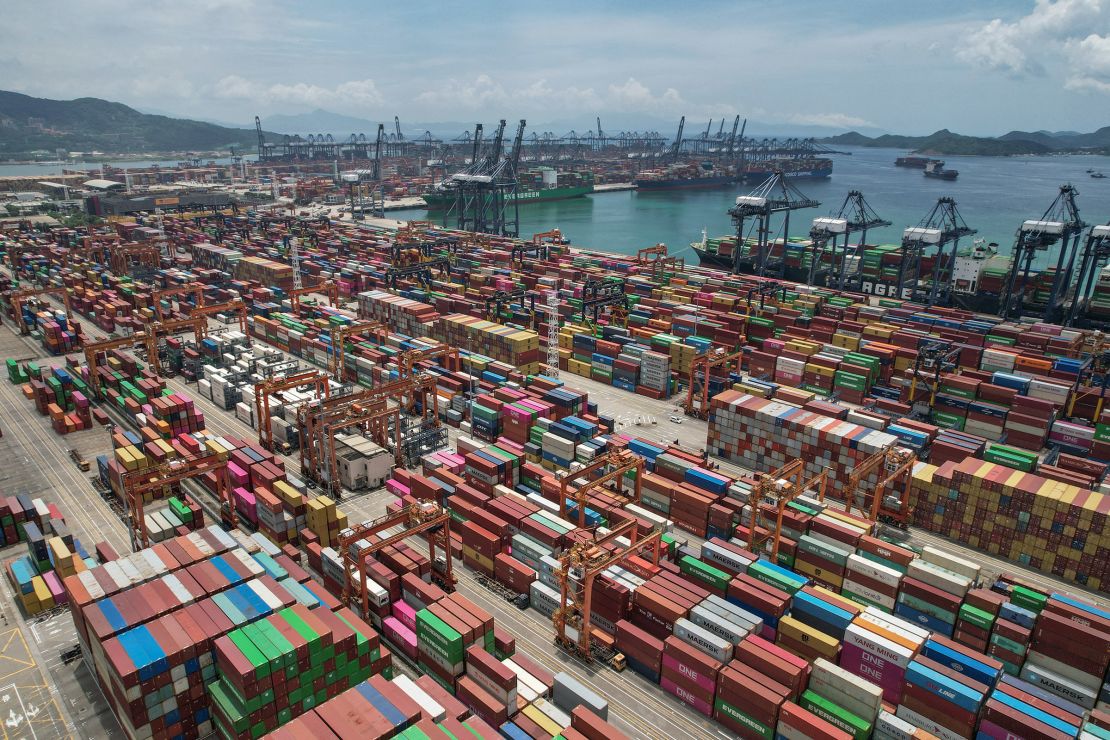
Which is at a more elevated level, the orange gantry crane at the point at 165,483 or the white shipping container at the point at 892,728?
the orange gantry crane at the point at 165,483

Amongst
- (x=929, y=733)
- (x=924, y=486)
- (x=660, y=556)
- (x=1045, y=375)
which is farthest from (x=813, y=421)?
(x=1045, y=375)

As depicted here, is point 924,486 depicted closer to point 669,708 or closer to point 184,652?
point 669,708

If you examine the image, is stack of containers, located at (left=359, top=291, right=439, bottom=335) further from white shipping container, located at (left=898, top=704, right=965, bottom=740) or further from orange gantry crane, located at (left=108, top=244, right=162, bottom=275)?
white shipping container, located at (left=898, top=704, right=965, bottom=740)

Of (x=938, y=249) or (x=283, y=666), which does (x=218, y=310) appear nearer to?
(x=283, y=666)

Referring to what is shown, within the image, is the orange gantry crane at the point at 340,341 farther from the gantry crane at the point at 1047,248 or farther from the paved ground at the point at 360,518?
the gantry crane at the point at 1047,248

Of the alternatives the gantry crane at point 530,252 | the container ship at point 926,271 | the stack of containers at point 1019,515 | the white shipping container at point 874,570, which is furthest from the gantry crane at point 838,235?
the white shipping container at point 874,570

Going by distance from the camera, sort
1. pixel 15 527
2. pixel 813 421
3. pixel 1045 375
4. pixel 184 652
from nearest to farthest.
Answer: pixel 184 652 < pixel 15 527 < pixel 813 421 < pixel 1045 375
